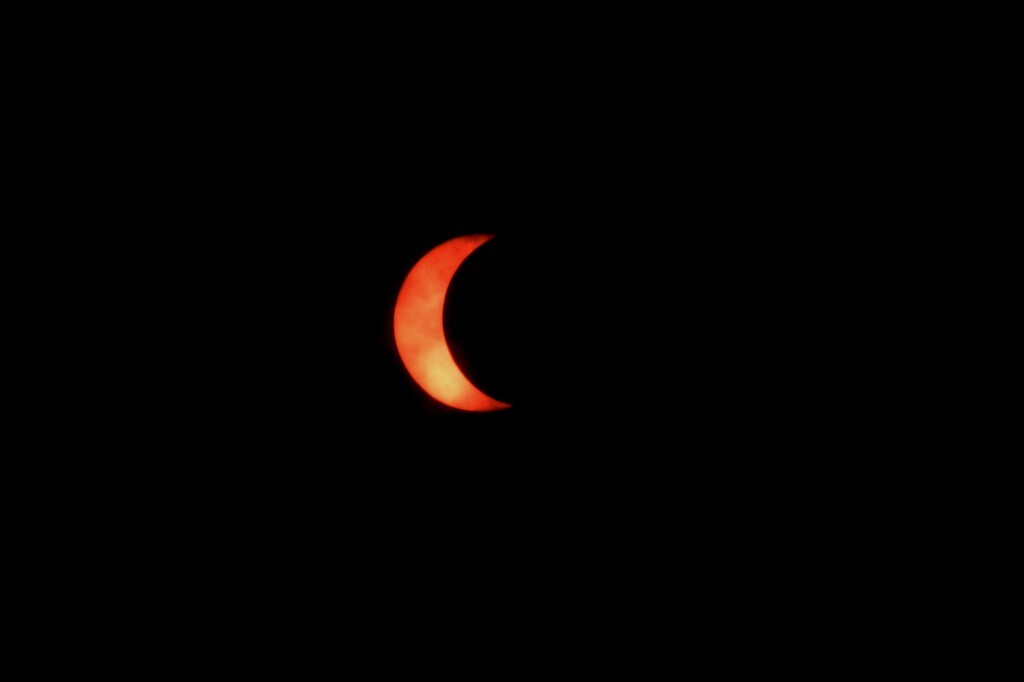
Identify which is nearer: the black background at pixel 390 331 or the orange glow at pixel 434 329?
the orange glow at pixel 434 329

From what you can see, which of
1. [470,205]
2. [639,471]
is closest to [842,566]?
[639,471]

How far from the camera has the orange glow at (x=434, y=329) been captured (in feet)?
3.70

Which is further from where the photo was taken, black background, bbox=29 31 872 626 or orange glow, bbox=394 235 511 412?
black background, bbox=29 31 872 626

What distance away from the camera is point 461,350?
1.09 metres

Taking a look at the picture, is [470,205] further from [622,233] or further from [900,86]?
[900,86]

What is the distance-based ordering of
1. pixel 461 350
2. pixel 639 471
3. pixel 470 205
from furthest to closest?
pixel 639 471, pixel 470 205, pixel 461 350

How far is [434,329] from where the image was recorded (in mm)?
1123

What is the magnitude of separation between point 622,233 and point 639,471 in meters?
0.80

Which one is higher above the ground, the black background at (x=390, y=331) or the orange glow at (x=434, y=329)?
the black background at (x=390, y=331)

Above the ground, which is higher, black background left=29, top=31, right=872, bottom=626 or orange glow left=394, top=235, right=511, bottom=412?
black background left=29, top=31, right=872, bottom=626

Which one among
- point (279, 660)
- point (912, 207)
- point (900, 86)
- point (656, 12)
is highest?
point (656, 12)

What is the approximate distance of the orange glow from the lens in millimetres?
1127

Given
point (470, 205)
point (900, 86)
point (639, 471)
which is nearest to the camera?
point (900, 86)

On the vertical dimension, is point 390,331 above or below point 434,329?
above
